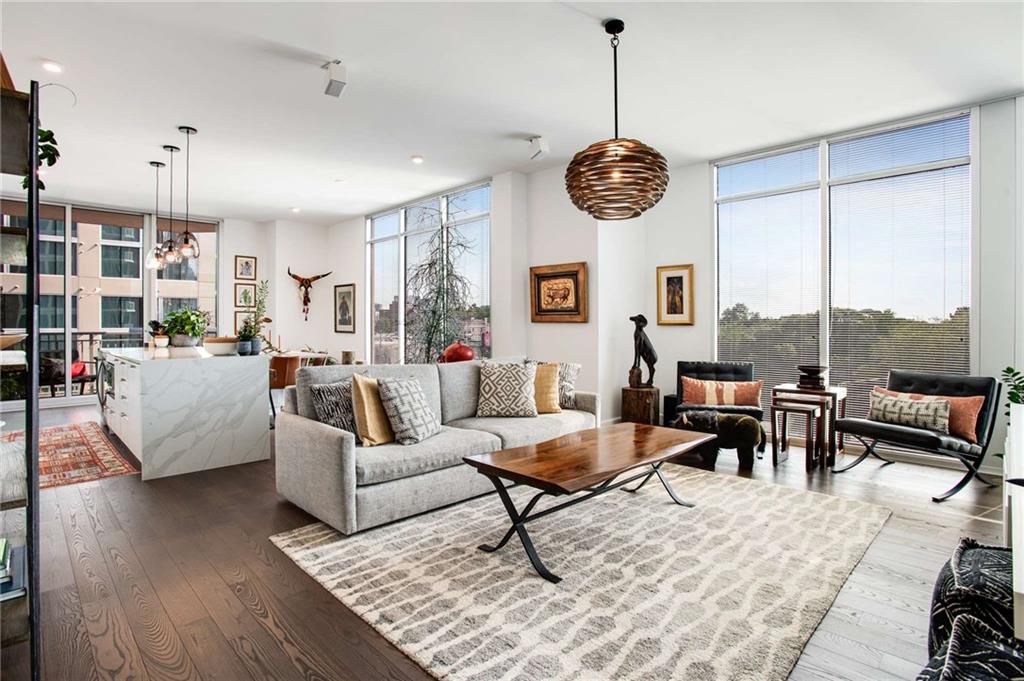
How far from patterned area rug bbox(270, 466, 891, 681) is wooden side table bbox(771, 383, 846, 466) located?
1006 millimetres

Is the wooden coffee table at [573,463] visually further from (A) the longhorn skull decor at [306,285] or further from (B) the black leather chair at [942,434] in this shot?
(A) the longhorn skull decor at [306,285]

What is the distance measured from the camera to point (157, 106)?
4.27m

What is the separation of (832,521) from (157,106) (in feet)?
18.6

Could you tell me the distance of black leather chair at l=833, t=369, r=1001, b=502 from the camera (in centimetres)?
366

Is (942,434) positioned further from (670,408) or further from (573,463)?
(573,463)

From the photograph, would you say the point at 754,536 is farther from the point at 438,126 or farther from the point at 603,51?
the point at 438,126

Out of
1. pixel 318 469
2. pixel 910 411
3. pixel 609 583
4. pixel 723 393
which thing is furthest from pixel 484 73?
pixel 910 411

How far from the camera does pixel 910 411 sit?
13.1 ft

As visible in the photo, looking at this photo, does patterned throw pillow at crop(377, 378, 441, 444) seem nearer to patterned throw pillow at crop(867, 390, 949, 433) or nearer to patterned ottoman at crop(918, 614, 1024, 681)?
patterned ottoman at crop(918, 614, 1024, 681)

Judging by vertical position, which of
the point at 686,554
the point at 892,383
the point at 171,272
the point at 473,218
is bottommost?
the point at 686,554

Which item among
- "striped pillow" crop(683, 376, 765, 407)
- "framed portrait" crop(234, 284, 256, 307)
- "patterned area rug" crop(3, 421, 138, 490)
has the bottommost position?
"patterned area rug" crop(3, 421, 138, 490)

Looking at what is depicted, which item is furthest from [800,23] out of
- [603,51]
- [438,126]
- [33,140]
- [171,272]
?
[171,272]

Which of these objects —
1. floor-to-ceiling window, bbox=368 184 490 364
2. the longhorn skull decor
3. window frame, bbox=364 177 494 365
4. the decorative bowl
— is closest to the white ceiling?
window frame, bbox=364 177 494 365

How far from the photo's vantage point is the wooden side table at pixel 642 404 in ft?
18.0
